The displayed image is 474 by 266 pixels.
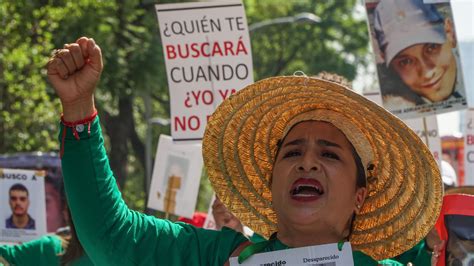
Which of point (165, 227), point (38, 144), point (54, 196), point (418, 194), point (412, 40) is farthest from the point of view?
point (38, 144)

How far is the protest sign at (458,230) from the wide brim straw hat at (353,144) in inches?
17.8

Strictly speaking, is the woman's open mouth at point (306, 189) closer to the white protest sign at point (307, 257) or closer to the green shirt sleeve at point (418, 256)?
the white protest sign at point (307, 257)

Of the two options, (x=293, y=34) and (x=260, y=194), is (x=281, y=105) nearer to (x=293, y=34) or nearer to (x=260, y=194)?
(x=260, y=194)

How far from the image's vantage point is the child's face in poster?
7.30 meters

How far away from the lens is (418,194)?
4133 mm

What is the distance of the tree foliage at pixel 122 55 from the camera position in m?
12.9

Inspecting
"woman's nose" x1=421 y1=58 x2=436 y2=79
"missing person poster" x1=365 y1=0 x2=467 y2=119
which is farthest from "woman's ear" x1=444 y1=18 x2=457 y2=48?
"woman's nose" x1=421 y1=58 x2=436 y2=79

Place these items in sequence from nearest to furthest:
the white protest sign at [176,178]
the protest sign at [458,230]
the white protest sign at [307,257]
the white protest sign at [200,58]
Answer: the white protest sign at [307,257] → the protest sign at [458,230] → the white protest sign at [200,58] → the white protest sign at [176,178]

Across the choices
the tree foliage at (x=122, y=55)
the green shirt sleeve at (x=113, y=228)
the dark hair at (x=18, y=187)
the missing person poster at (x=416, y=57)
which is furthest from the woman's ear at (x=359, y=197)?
the tree foliage at (x=122, y=55)

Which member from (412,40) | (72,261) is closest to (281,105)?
(72,261)

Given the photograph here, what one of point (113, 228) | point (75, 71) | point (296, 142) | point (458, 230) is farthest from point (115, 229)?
point (458, 230)

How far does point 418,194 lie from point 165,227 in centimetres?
99

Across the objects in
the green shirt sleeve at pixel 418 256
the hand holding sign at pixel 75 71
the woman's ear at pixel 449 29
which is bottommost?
the green shirt sleeve at pixel 418 256

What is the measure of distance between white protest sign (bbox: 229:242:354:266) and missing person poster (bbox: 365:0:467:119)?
374cm
